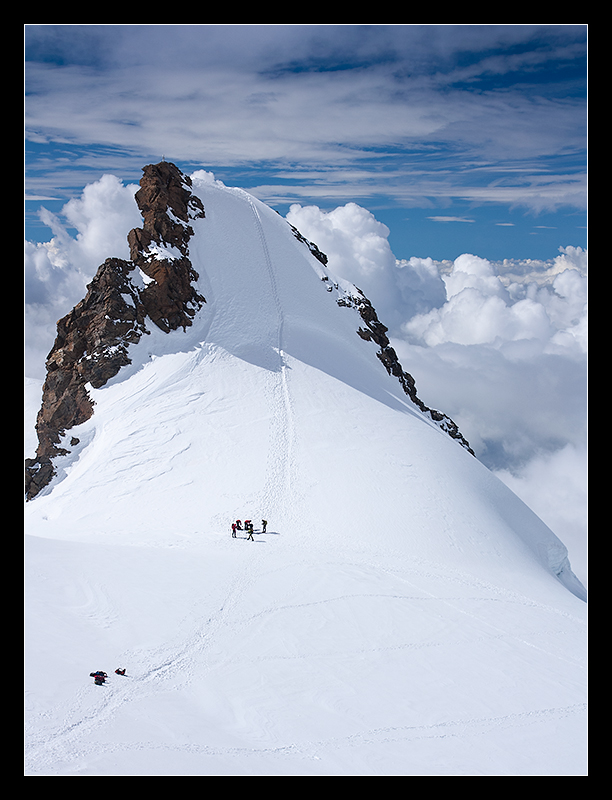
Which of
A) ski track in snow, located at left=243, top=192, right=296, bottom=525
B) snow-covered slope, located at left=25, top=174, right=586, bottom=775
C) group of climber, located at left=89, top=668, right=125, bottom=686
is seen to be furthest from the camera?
ski track in snow, located at left=243, top=192, right=296, bottom=525

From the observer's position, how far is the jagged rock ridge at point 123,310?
1863 inches

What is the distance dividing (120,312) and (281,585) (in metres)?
35.6

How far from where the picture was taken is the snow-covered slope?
45.0 feet

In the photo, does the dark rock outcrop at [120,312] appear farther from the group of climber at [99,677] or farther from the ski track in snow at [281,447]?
the group of climber at [99,677]

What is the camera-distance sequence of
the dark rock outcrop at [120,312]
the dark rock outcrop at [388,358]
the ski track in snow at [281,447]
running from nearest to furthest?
the ski track in snow at [281,447], the dark rock outcrop at [120,312], the dark rock outcrop at [388,358]

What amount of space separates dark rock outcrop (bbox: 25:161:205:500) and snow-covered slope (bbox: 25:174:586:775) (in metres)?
1.71

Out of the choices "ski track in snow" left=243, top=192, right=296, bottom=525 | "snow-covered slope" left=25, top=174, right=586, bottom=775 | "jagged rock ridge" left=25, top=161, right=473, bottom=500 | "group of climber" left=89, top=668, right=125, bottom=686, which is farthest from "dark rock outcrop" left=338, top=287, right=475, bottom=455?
"group of climber" left=89, top=668, right=125, bottom=686

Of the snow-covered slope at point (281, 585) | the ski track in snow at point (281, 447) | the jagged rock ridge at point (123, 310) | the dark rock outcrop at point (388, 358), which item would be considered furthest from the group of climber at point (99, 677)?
the dark rock outcrop at point (388, 358)

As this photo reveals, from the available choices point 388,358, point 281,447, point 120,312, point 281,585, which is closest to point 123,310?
point 120,312

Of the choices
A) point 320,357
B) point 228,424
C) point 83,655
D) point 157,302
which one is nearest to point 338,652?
point 83,655

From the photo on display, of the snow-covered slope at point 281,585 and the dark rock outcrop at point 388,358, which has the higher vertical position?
the dark rock outcrop at point 388,358

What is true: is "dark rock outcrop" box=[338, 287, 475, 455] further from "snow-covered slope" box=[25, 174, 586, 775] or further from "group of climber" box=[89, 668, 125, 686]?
"group of climber" box=[89, 668, 125, 686]

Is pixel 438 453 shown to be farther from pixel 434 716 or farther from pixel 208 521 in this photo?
pixel 434 716

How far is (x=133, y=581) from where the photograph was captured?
2070 centimetres
